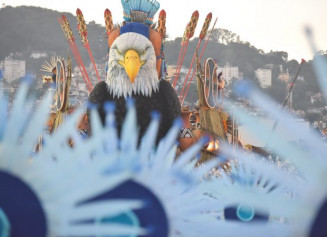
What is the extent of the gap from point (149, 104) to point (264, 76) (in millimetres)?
30265

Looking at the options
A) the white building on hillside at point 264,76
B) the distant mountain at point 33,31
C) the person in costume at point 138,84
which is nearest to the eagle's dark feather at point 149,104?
the person in costume at point 138,84

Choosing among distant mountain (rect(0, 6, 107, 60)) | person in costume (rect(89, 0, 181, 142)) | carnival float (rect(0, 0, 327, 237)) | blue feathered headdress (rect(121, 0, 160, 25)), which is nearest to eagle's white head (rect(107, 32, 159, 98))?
person in costume (rect(89, 0, 181, 142))

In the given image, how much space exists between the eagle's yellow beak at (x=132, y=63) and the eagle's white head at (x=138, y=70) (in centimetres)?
1

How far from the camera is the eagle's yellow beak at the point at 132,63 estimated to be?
153 inches

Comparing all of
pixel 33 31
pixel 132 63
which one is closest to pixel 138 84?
pixel 132 63

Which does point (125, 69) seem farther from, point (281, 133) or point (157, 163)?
point (281, 133)

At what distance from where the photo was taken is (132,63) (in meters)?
3.91

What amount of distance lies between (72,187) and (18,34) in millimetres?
46144

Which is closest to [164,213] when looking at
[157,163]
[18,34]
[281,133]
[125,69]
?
[157,163]

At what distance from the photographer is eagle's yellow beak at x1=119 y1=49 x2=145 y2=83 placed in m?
3.90

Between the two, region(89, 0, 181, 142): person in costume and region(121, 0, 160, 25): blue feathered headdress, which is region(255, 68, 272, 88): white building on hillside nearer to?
region(121, 0, 160, 25): blue feathered headdress

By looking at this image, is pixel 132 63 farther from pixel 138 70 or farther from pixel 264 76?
pixel 264 76

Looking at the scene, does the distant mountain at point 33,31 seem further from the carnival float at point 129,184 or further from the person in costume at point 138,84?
the carnival float at point 129,184

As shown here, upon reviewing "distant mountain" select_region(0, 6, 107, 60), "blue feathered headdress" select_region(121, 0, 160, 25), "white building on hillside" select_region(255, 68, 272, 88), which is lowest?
"white building on hillside" select_region(255, 68, 272, 88)
